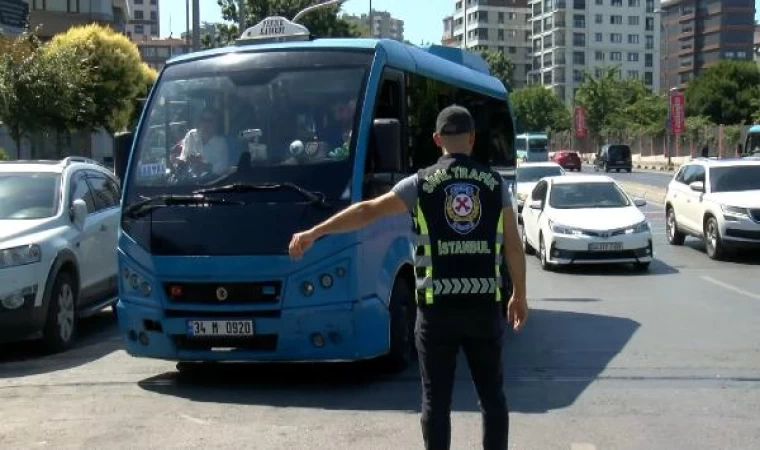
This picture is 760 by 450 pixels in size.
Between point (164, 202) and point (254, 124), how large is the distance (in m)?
0.94

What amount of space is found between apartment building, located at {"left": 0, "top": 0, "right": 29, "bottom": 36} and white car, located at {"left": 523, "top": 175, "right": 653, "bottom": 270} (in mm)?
12239

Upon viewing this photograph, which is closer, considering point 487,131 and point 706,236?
point 487,131

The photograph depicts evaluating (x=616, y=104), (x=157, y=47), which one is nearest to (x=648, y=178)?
(x=616, y=104)

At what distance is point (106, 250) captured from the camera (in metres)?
12.0

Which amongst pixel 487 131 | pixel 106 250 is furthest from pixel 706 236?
pixel 106 250

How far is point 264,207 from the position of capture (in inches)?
315

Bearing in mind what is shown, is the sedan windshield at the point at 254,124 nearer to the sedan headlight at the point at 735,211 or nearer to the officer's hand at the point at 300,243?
the officer's hand at the point at 300,243

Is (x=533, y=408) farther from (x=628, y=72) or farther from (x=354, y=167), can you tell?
(x=628, y=72)

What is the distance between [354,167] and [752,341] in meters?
4.65

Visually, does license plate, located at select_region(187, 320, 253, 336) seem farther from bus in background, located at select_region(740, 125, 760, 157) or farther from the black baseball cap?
bus in background, located at select_region(740, 125, 760, 157)

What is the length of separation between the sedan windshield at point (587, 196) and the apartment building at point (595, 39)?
13058cm

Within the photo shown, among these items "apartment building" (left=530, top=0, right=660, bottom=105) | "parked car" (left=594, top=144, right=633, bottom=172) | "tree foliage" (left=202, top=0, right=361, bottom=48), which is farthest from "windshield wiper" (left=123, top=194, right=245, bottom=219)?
"apartment building" (left=530, top=0, right=660, bottom=105)

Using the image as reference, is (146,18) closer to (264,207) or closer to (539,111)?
(539,111)

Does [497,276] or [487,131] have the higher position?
[487,131]
